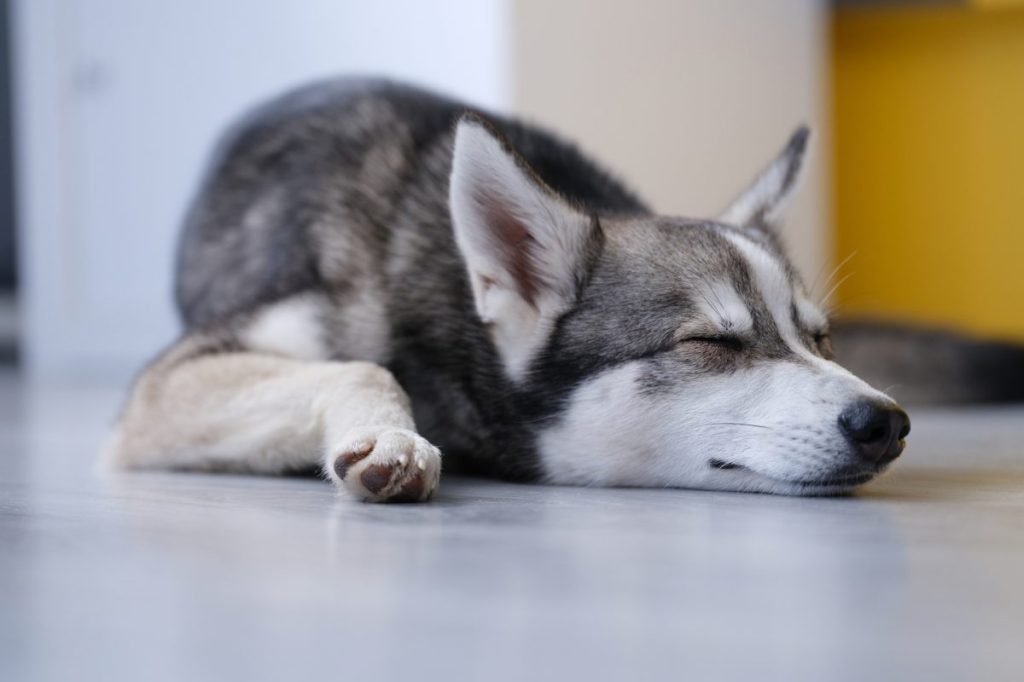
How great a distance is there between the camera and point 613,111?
12.4ft

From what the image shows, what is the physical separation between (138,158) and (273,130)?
8.16ft

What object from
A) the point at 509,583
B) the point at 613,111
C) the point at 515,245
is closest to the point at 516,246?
the point at 515,245

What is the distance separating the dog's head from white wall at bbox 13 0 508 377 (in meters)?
2.15

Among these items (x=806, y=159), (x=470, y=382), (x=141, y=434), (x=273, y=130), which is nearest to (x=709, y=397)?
(x=470, y=382)

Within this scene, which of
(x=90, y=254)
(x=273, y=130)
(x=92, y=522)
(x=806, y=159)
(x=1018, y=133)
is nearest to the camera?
(x=92, y=522)

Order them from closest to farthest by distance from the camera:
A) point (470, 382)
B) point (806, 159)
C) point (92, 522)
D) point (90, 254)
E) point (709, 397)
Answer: point (92, 522), point (709, 397), point (470, 382), point (806, 159), point (90, 254)

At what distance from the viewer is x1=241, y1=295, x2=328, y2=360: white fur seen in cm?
205

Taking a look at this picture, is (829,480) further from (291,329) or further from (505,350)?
(291,329)

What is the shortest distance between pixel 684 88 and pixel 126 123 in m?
2.23

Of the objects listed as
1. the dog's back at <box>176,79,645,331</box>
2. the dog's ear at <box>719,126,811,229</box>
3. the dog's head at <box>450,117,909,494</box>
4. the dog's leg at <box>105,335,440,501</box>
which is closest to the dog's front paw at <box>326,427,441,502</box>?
the dog's leg at <box>105,335,440,501</box>

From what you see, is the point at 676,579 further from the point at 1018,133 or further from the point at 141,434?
the point at 1018,133

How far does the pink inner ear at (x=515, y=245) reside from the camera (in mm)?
1836

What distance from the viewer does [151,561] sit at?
1.30 metres

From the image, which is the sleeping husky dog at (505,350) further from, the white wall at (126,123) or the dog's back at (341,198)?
the white wall at (126,123)
